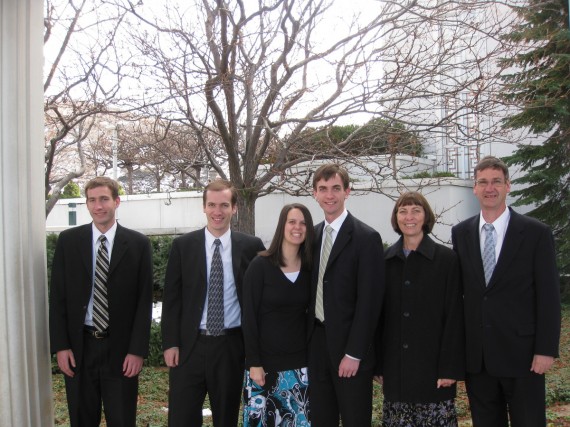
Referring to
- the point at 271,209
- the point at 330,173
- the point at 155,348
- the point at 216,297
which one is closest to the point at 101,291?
the point at 216,297

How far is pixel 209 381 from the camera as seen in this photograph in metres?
4.11

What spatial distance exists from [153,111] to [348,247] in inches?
184

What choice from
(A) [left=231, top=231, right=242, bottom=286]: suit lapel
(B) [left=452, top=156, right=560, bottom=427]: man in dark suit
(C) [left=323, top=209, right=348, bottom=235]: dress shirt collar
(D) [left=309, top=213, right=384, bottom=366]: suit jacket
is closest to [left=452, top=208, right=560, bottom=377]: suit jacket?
(B) [left=452, top=156, right=560, bottom=427]: man in dark suit

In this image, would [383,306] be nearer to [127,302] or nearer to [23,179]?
A: [127,302]

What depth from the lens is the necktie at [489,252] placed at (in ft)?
12.8

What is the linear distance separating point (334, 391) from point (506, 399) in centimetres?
111

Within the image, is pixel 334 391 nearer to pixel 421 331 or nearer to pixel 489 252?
pixel 421 331

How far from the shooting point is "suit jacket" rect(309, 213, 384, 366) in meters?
3.80

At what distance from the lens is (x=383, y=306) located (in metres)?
4.05

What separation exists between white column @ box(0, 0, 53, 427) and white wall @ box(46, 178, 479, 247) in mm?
9465

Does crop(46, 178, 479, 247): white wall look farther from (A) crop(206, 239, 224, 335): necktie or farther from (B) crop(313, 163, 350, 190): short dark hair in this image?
(A) crop(206, 239, 224, 335): necktie

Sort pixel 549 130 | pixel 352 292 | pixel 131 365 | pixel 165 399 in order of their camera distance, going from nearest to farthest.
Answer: pixel 352 292 → pixel 131 365 → pixel 165 399 → pixel 549 130

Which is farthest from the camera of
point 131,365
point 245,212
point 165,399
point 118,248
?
point 245,212

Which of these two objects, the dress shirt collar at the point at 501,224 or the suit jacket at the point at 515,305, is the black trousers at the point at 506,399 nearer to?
the suit jacket at the point at 515,305
